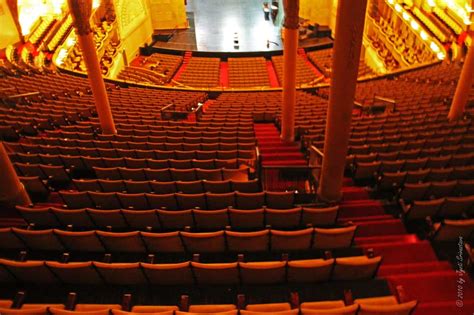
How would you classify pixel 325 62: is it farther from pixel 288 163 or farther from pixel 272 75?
pixel 288 163

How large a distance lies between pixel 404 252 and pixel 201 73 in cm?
1747

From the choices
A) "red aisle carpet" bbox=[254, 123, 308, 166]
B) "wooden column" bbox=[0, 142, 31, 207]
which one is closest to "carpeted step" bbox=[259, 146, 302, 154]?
"red aisle carpet" bbox=[254, 123, 308, 166]

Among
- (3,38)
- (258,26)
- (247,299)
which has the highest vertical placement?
(258,26)

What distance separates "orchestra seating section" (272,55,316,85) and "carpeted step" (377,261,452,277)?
15435 millimetres

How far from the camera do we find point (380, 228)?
467 centimetres

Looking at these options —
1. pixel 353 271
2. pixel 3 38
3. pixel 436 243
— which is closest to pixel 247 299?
pixel 353 271

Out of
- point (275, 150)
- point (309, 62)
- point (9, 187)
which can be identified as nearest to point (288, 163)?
point (275, 150)

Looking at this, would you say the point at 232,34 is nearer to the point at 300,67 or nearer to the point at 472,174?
the point at 300,67

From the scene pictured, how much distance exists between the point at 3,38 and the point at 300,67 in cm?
1577

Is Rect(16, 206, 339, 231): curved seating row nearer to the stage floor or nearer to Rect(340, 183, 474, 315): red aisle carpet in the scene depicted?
Rect(340, 183, 474, 315): red aisle carpet

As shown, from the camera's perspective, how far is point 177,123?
8.86 metres

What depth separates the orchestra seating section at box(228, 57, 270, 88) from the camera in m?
19.0

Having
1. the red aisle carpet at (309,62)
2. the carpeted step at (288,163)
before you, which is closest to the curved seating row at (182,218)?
the carpeted step at (288,163)

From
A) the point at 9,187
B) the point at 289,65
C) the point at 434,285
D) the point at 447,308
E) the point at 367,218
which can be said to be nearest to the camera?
the point at 447,308
